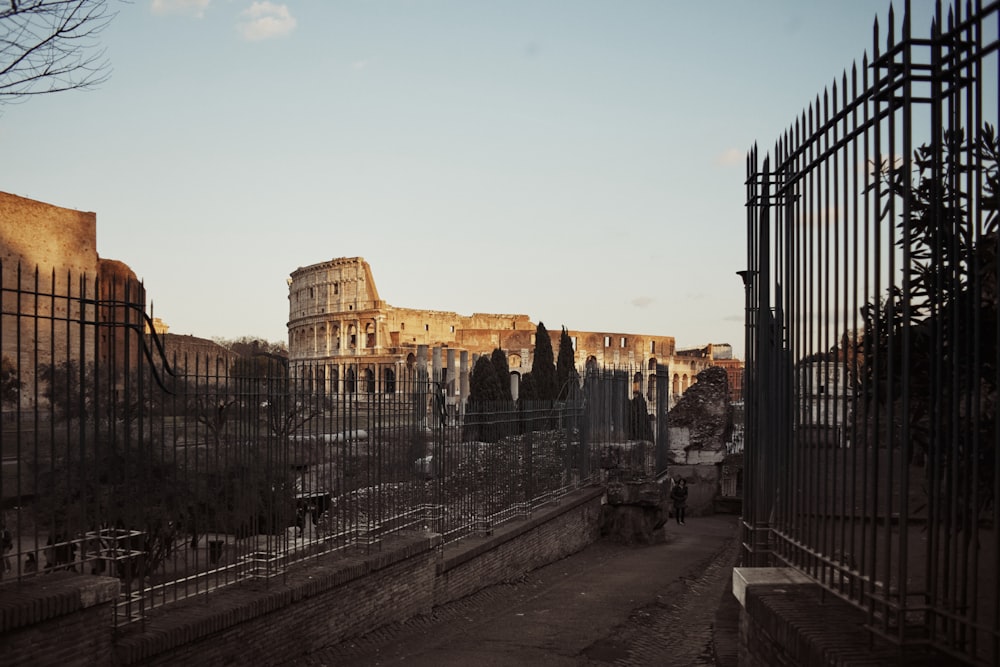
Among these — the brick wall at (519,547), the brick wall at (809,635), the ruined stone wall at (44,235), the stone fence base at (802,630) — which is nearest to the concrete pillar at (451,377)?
the brick wall at (519,547)

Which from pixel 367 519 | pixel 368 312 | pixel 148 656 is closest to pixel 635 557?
pixel 367 519

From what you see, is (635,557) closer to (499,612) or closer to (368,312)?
(499,612)

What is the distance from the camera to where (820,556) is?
11.9ft

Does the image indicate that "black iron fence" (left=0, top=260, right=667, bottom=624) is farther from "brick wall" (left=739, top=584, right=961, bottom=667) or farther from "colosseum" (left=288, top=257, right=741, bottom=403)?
"colosseum" (left=288, top=257, right=741, bottom=403)

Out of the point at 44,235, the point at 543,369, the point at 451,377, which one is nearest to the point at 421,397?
the point at 451,377

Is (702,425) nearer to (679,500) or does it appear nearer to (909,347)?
(679,500)

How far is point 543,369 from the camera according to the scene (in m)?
38.1

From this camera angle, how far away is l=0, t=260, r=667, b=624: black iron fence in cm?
470

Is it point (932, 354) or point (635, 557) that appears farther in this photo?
point (635, 557)

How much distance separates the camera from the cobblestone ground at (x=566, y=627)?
6.77 meters

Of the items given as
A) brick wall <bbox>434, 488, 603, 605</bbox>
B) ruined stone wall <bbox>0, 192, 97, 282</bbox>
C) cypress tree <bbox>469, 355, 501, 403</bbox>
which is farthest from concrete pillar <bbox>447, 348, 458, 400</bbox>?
ruined stone wall <bbox>0, 192, 97, 282</bbox>

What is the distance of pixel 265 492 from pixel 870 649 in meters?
4.75

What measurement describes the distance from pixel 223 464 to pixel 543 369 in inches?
1265

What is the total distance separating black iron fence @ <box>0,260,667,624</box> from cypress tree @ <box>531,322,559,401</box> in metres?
23.5
